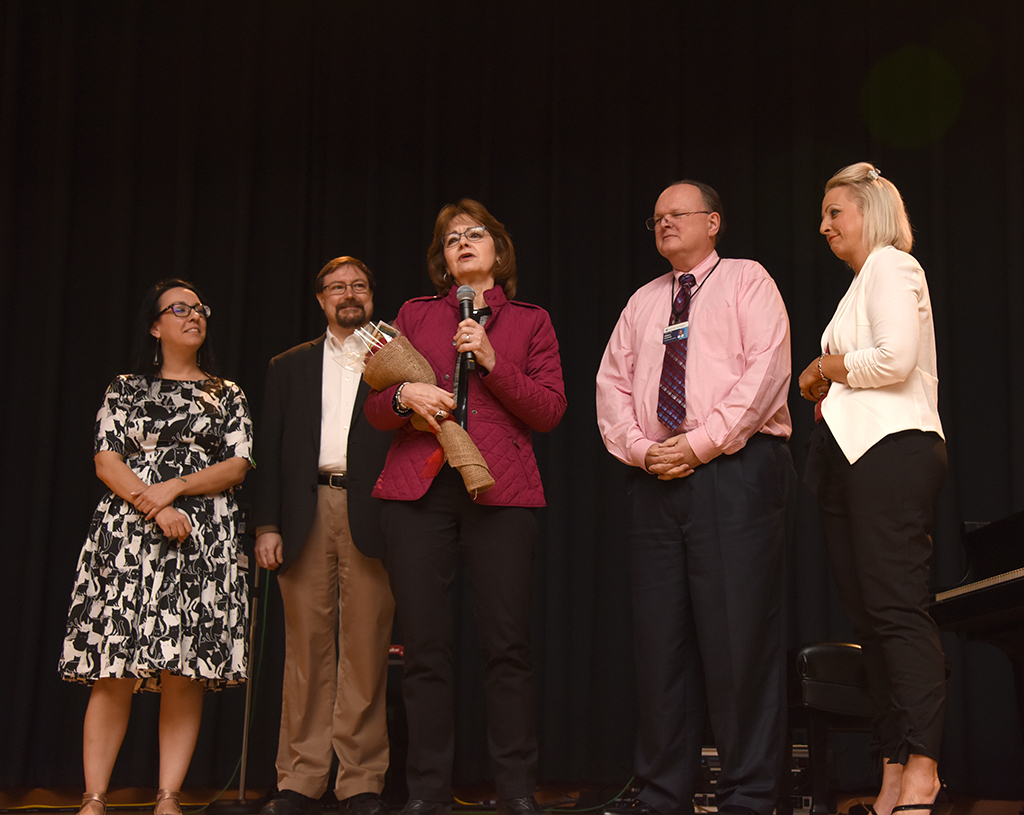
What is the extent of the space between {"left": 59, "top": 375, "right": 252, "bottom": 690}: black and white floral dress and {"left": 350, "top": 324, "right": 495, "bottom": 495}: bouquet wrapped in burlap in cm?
83

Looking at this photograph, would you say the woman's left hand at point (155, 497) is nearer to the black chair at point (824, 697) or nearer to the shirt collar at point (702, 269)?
the shirt collar at point (702, 269)

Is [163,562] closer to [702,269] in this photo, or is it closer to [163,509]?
[163,509]

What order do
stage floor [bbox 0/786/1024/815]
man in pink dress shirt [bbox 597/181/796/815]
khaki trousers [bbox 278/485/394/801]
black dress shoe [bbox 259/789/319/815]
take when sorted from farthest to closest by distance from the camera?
stage floor [bbox 0/786/1024/815]
khaki trousers [bbox 278/485/394/801]
black dress shoe [bbox 259/789/319/815]
man in pink dress shirt [bbox 597/181/796/815]

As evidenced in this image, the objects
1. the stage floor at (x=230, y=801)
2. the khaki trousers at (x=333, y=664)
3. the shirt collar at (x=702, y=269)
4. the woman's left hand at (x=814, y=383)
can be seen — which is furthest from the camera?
the stage floor at (x=230, y=801)

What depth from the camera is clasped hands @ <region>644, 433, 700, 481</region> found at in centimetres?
245

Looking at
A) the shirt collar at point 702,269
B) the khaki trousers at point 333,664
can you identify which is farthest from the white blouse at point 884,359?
the khaki trousers at point 333,664

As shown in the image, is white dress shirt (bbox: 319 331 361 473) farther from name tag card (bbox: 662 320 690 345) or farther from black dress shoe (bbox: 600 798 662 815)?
black dress shoe (bbox: 600 798 662 815)

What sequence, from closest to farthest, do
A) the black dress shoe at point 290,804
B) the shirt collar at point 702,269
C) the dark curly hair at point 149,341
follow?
the shirt collar at point 702,269
the black dress shoe at point 290,804
the dark curly hair at point 149,341

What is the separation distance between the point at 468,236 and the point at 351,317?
82 centimetres

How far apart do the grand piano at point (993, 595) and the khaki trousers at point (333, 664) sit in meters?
1.72

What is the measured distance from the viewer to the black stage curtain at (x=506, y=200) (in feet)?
13.0

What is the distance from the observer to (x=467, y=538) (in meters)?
2.51

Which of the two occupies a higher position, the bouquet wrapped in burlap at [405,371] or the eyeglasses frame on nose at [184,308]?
the eyeglasses frame on nose at [184,308]

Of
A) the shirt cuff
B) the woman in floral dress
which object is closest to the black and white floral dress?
the woman in floral dress
